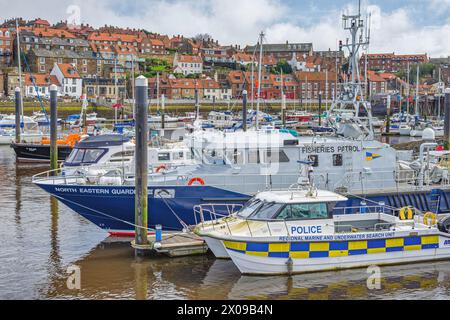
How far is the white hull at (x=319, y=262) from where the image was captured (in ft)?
55.3

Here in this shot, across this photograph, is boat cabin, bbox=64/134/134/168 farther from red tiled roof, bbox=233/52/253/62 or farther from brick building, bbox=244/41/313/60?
brick building, bbox=244/41/313/60

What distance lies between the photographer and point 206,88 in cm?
11300

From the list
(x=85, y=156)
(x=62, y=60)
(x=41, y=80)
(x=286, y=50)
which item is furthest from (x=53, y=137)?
(x=286, y=50)

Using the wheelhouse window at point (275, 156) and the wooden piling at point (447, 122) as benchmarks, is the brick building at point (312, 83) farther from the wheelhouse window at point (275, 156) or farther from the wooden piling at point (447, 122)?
the wheelhouse window at point (275, 156)

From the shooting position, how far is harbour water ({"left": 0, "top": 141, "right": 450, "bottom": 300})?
1588 centimetres

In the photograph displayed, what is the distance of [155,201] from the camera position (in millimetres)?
20172

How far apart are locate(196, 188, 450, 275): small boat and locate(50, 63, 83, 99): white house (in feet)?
295

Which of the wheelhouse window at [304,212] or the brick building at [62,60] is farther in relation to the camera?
the brick building at [62,60]

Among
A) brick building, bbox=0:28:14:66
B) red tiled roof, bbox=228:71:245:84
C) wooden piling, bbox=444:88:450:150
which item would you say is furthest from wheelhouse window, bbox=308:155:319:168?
brick building, bbox=0:28:14:66

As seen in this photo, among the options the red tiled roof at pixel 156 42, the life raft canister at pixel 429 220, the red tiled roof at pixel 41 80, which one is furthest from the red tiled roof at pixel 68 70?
the life raft canister at pixel 429 220

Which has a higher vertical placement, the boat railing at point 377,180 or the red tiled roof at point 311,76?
the red tiled roof at point 311,76

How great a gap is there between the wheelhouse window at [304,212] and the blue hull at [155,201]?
3.06m

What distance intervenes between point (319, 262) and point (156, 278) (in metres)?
4.32

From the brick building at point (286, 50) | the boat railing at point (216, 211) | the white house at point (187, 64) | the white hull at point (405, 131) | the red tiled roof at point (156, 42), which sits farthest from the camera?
the brick building at point (286, 50)
